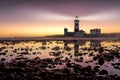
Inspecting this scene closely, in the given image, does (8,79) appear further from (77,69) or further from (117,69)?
(117,69)

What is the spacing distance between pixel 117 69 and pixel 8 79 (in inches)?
509

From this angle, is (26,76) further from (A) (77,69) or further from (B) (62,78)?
(A) (77,69)

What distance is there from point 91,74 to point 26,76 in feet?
20.9

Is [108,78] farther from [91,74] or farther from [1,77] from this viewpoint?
[1,77]

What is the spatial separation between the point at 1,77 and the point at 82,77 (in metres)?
7.35

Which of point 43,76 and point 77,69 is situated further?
point 77,69

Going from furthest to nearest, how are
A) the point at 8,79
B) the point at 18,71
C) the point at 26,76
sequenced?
the point at 18,71, the point at 26,76, the point at 8,79

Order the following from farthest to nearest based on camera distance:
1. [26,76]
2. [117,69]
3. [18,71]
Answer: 1. [117,69]
2. [18,71]
3. [26,76]

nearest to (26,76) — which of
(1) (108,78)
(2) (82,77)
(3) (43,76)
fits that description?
(3) (43,76)

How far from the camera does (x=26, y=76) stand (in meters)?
22.4

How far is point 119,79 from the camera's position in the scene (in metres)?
21.4

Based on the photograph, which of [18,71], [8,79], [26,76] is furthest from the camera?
[18,71]

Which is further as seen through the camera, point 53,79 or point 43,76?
point 43,76

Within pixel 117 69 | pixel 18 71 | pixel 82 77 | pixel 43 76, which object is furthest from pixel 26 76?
pixel 117 69
